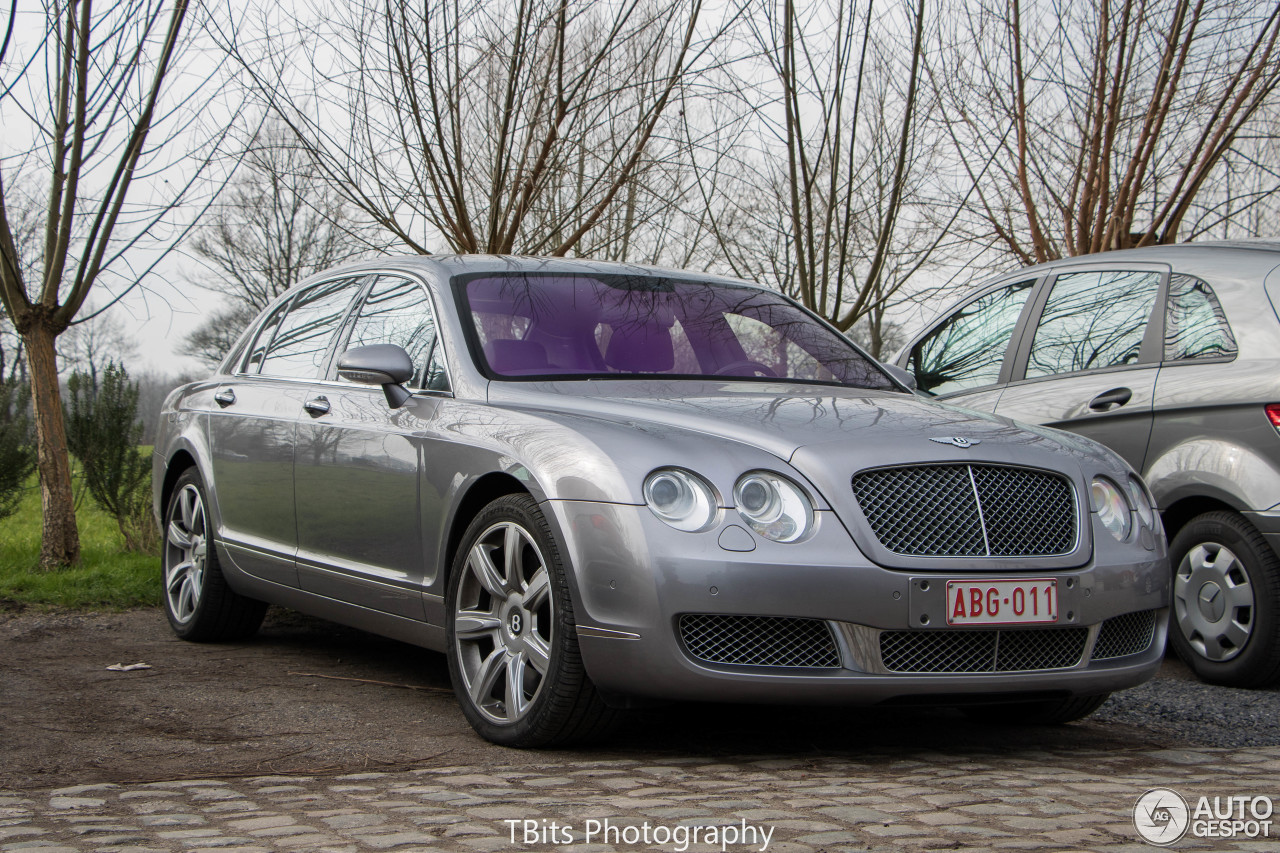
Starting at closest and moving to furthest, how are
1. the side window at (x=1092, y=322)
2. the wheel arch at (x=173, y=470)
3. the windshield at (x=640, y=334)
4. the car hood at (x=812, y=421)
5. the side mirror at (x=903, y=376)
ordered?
the car hood at (x=812, y=421)
the windshield at (x=640, y=334)
the side mirror at (x=903, y=376)
the side window at (x=1092, y=322)
the wheel arch at (x=173, y=470)

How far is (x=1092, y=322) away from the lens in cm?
607

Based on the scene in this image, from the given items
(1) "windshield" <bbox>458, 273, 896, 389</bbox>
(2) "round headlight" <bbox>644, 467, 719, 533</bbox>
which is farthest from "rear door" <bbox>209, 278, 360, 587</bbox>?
(2) "round headlight" <bbox>644, 467, 719, 533</bbox>

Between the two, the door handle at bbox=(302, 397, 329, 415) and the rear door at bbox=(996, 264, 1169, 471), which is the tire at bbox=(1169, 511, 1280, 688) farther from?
the door handle at bbox=(302, 397, 329, 415)

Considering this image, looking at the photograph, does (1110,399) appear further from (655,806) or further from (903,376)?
(655,806)

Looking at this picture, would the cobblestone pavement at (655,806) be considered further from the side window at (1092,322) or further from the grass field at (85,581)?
the grass field at (85,581)

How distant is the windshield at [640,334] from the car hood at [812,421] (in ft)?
0.71

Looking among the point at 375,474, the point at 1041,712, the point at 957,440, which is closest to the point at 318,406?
the point at 375,474

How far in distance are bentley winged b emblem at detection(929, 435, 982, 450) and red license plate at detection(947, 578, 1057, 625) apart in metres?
0.43

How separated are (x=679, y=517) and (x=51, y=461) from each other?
20.6 ft

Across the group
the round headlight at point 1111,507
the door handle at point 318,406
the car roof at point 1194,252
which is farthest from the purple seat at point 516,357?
the car roof at point 1194,252

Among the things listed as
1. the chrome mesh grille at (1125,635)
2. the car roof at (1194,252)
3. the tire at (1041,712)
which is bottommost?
the tire at (1041,712)

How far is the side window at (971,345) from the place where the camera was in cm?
653

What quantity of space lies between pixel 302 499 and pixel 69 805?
2168mm

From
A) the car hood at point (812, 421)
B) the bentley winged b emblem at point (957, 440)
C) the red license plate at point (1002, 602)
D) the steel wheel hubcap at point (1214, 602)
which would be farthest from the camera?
the steel wheel hubcap at point (1214, 602)
